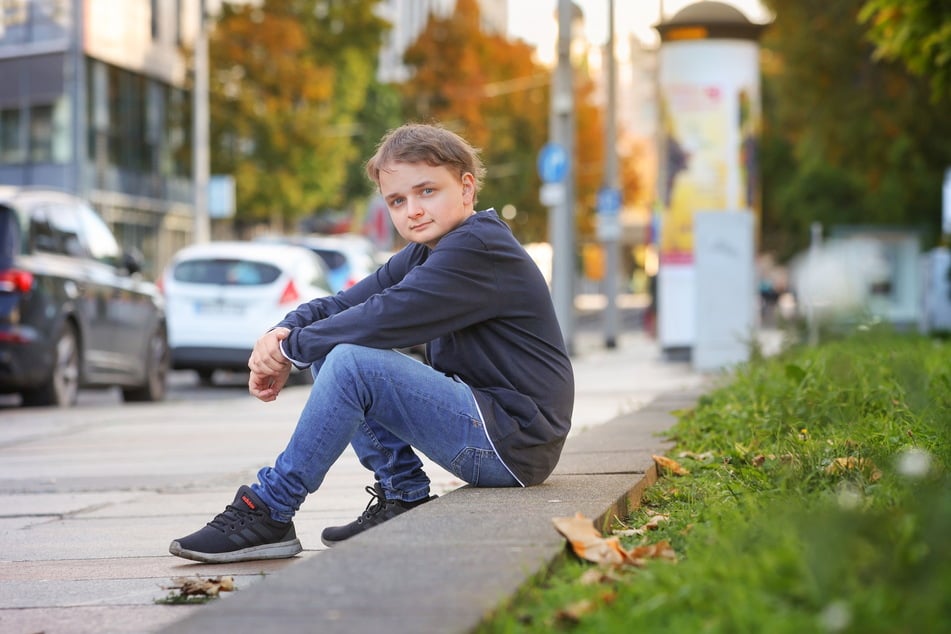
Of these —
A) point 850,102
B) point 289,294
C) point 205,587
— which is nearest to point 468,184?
point 205,587

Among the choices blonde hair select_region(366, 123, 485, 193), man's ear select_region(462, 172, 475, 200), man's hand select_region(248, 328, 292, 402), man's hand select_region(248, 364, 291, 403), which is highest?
blonde hair select_region(366, 123, 485, 193)

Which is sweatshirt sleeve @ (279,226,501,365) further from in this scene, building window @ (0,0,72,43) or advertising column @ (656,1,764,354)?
building window @ (0,0,72,43)

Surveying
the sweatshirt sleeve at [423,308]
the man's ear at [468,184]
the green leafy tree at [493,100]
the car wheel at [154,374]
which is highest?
the green leafy tree at [493,100]

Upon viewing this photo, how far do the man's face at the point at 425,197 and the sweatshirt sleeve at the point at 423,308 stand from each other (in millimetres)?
109

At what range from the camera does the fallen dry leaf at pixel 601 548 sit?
3.95 metres

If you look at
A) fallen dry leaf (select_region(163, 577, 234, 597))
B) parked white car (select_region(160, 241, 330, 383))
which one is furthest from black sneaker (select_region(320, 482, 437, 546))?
parked white car (select_region(160, 241, 330, 383))

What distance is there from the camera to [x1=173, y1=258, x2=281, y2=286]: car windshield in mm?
18125

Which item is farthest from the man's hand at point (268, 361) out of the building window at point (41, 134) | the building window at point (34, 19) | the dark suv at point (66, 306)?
the building window at point (34, 19)

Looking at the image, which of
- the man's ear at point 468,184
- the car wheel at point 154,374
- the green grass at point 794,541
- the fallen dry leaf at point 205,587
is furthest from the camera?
the car wheel at point 154,374

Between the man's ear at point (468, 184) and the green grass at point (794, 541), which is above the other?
the man's ear at point (468, 184)

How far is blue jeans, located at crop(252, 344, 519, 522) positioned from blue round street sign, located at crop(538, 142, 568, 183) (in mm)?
19983

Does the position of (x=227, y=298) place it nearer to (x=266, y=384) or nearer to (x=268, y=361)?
(x=266, y=384)

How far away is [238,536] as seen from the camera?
193 inches

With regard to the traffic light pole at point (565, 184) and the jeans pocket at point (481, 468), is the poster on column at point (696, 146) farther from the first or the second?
the jeans pocket at point (481, 468)
